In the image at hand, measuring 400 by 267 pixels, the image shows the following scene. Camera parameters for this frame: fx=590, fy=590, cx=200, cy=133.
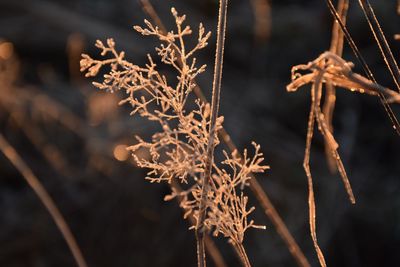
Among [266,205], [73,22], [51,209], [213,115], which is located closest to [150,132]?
[73,22]

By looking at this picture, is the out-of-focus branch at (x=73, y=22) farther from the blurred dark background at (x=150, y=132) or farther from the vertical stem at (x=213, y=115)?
the vertical stem at (x=213, y=115)

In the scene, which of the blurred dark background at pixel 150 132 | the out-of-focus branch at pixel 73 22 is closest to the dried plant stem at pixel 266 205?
the blurred dark background at pixel 150 132

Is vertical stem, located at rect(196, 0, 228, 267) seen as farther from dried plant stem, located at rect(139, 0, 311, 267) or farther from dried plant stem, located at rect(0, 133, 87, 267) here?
dried plant stem, located at rect(0, 133, 87, 267)

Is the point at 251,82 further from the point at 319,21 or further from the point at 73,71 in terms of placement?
the point at 73,71

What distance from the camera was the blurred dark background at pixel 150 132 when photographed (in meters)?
1.95

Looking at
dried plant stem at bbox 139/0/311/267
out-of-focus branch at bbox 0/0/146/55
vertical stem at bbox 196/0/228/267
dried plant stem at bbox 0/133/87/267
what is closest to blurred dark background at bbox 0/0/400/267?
out-of-focus branch at bbox 0/0/146/55

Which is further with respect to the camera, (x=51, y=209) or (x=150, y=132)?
(x=150, y=132)

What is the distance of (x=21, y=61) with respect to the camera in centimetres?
279

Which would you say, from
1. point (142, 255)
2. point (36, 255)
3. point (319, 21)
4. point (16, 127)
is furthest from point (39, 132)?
point (319, 21)

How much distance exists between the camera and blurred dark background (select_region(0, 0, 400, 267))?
1945 millimetres

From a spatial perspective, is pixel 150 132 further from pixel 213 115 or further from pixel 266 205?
pixel 213 115

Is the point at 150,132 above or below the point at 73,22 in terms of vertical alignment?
below

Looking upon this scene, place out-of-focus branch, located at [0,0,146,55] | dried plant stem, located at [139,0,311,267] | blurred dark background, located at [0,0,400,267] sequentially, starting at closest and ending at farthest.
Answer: dried plant stem, located at [139,0,311,267] → blurred dark background, located at [0,0,400,267] → out-of-focus branch, located at [0,0,146,55]

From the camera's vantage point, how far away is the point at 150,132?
211cm
